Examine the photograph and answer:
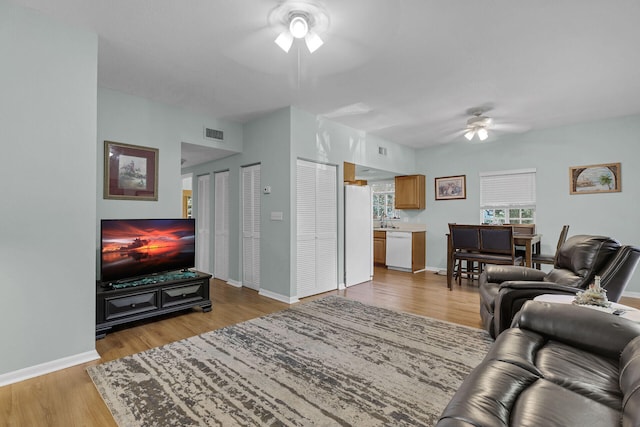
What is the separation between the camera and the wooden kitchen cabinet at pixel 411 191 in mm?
6523

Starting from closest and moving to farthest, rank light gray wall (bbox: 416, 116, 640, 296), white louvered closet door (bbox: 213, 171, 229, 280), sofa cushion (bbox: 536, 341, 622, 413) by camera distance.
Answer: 1. sofa cushion (bbox: 536, 341, 622, 413)
2. light gray wall (bbox: 416, 116, 640, 296)
3. white louvered closet door (bbox: 213, 171, 229, 280)

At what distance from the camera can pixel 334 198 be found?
4734mm

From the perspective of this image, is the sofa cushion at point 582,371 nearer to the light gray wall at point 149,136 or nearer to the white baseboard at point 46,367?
the white baseboard at point 46,367

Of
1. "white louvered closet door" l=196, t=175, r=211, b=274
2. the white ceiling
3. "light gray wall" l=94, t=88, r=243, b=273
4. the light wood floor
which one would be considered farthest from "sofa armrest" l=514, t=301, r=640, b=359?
"white louvered closet door" l=196, t=175, r=211, b=274

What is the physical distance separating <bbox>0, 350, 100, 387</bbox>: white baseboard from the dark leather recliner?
10.9 feet

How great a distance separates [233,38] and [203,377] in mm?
2607

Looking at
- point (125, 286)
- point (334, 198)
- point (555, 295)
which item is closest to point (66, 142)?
point (125, 286)

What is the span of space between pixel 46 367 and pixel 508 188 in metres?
6.49

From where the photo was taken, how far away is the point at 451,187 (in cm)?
619

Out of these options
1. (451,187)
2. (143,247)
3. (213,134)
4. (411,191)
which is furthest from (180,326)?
(451,187)

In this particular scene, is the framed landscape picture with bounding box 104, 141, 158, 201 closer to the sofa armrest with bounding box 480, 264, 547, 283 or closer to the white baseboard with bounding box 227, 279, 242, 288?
the white baseboard with bounding box 227, 279, 242, 288

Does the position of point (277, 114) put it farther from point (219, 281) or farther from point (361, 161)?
point (219, 281)

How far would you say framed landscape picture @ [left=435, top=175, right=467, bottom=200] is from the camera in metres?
6.03

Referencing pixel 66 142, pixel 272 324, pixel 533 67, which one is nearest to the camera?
pixel 66 142
